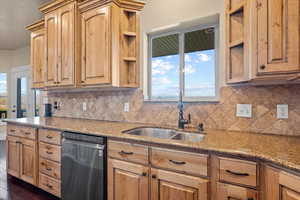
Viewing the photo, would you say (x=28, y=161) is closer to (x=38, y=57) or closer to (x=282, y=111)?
(x=38, y=57)

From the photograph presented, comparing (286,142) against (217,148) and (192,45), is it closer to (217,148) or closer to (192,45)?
(217,148)

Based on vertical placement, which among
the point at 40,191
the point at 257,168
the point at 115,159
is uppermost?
the point at 257,168

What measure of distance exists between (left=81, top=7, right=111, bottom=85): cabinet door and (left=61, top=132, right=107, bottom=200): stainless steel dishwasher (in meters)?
0.74

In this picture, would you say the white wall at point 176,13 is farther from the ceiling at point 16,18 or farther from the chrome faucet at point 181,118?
the ceiling at point 16,18

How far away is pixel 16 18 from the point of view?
163 inches

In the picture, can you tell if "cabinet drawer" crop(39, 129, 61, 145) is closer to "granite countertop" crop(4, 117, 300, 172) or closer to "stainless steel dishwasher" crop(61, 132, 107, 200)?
"stainless steel dishwasher" crop(61, 132, 107, 200)

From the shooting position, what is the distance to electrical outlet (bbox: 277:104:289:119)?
1.77 meters

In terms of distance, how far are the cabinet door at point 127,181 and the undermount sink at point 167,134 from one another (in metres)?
0.34

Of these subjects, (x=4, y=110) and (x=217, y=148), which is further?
(x=4, y=110)

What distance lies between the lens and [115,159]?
1898 mm

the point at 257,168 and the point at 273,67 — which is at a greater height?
the point at 273,67

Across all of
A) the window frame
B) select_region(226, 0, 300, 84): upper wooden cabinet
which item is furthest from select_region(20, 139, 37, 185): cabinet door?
select_region(226, 0, 300, 84): upper wooden cabinet

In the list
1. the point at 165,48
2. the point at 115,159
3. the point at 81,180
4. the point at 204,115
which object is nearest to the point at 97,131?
the point at 115,159

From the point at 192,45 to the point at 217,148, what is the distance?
4.65 feet
